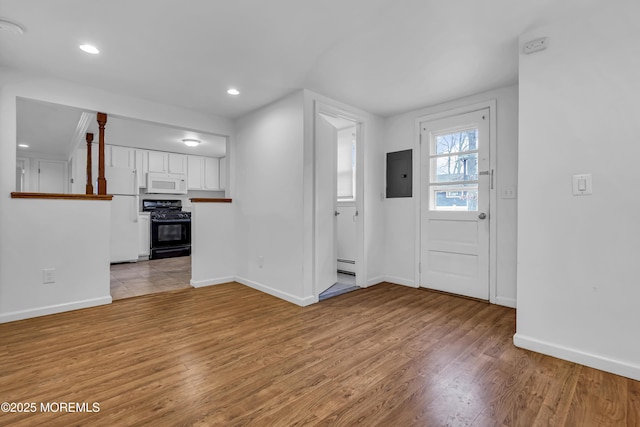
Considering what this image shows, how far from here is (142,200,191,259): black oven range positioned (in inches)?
238

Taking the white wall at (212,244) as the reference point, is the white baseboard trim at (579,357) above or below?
below

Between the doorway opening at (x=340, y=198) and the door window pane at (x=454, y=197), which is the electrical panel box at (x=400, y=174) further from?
the doorway opening at (x=340, y=198)

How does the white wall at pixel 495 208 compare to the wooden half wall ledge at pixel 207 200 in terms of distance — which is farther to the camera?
the wooden half wall ledge at pixel 207 200

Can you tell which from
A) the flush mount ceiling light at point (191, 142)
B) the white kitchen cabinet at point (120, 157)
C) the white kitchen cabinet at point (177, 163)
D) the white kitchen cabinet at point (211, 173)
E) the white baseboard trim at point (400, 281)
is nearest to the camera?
the white baseboard trim at point (400, 281)

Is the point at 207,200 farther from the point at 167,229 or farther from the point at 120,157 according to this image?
the point at 120,157

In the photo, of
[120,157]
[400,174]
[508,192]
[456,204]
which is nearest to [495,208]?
[508,192]

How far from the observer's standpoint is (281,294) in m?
3.41

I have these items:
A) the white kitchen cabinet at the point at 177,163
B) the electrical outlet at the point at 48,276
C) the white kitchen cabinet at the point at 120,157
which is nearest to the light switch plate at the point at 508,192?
the electrical outlet at the point at 48,276

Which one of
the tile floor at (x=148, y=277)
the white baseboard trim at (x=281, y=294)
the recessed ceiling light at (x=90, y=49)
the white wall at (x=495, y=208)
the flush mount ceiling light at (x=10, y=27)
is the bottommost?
the tile floor at (x=148, y=277)

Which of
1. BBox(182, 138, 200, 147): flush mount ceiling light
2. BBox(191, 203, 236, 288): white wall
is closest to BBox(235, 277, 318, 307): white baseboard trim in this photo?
BBox(191, 203, 236, 288): white wall

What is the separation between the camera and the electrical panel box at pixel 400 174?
3889 millimetres

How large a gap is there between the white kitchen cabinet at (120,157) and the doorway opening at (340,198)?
163 inches

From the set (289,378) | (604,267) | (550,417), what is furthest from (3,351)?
(604,267)

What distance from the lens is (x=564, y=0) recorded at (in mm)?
1803
